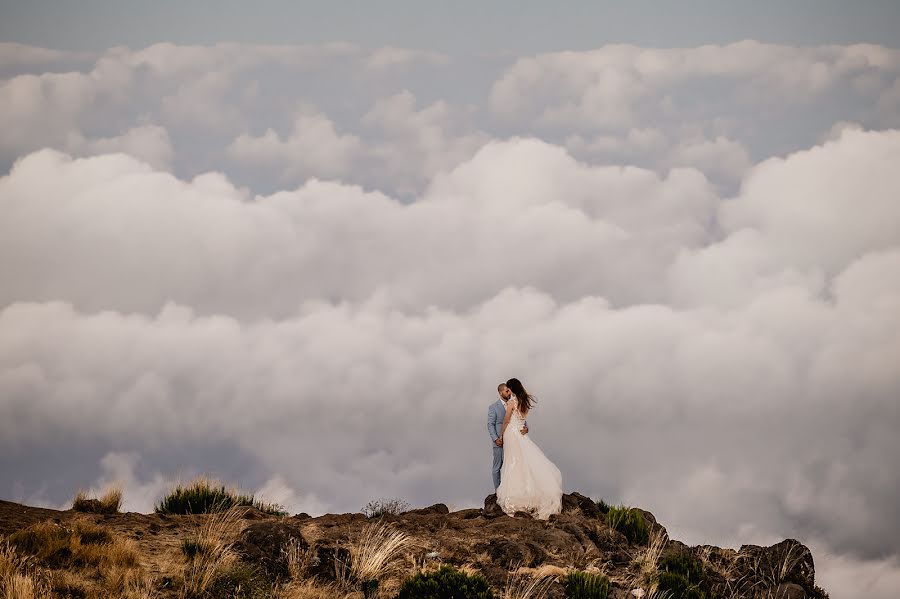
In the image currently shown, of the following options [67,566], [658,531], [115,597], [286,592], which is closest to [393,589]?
[286,592]

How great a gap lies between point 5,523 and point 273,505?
620 centimetres

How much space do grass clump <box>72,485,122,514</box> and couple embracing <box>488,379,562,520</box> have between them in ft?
27.0

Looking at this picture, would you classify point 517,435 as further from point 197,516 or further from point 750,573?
point 197,516

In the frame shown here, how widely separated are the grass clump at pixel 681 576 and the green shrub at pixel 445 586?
3961 millimetres

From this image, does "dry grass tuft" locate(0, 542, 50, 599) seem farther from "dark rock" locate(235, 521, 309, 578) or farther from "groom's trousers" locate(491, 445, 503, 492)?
"groom's trousers" locate(491, 445, 503, 492)

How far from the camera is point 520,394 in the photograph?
19062 millimetres

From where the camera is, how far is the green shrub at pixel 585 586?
13.6 m

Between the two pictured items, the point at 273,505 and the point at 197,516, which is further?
the point at 273,505

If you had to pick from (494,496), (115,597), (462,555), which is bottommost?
(115,597)

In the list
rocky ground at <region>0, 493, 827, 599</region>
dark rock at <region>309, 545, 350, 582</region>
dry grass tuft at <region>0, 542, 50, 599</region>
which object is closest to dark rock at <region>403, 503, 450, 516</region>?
rocky ground at <region>0, 493, 827, 599</region>

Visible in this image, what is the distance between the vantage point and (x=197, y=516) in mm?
17031

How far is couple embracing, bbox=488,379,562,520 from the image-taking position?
60.3ft

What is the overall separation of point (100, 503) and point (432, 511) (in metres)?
Answer: 7.09

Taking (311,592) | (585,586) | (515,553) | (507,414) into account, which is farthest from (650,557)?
(311,592)
